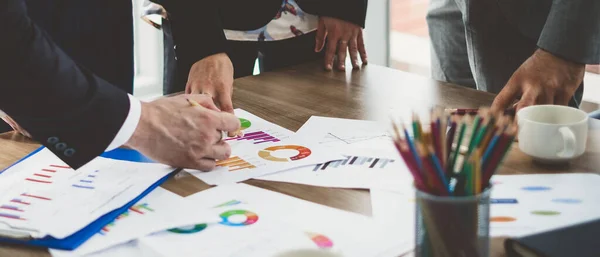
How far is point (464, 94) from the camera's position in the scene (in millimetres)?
1666

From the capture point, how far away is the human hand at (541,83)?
4.97 ft

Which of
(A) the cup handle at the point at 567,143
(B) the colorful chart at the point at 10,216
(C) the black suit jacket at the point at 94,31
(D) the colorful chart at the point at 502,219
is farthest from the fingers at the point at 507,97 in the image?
(C) the black suit jacket at the point at 94,31

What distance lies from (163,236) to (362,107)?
70 centimetres

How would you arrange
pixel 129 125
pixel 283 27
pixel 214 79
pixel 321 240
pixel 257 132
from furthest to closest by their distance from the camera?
pixel 283 27, pixel 214 79, pixel 257 132, pixel 129 125, pixel 321 240

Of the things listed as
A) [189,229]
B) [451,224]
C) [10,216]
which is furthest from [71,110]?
[451,224]

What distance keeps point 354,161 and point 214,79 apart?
20.5 inches

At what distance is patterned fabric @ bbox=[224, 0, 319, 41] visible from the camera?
191 cm

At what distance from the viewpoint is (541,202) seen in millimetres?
1121

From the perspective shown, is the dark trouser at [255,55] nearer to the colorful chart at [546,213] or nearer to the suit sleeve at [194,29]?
the suit sleeve at [194,29]

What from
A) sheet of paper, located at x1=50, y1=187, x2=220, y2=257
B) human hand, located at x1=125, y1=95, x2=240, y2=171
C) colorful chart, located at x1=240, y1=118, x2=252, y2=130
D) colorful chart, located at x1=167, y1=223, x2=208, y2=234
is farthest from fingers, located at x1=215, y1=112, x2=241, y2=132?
colorful chart, located at x1=167, y1=223, x2=208, y2=234

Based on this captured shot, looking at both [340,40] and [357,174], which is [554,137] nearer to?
[357,174]

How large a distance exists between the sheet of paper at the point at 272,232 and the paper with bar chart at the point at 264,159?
0.10 m

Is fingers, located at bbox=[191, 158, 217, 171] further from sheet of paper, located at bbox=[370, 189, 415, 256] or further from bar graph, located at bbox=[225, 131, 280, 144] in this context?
sheet of paper, located at bbox=[370, 189, 415, 256]

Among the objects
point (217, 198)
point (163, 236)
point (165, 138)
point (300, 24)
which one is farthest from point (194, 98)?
point (300, 24)
